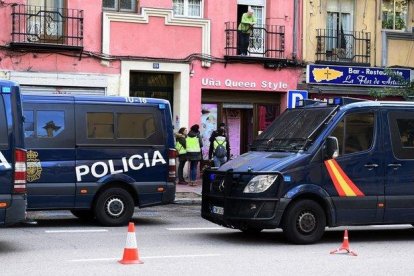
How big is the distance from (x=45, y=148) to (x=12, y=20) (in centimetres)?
816

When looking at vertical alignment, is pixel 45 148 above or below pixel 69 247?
above

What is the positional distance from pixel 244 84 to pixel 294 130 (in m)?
11.2

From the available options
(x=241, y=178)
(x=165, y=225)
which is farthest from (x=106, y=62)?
(x=241, y=178)

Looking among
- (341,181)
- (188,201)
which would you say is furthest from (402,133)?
Answer: (188,201)

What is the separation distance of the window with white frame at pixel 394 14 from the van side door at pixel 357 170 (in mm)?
14030

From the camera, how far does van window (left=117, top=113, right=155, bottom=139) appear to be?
13.9m

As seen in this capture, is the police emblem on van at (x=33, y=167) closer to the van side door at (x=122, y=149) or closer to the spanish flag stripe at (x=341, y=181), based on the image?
the van side door at (x=122, y=149)

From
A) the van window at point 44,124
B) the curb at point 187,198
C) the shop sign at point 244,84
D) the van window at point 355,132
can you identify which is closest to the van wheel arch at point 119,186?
the van window at point 44,124

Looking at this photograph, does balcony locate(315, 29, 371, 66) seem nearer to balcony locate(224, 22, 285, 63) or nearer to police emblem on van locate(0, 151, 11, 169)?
balcony locate(224, 22, 285, 63)

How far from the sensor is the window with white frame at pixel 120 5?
71.5 feet

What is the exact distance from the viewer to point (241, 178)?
11453 millimetres

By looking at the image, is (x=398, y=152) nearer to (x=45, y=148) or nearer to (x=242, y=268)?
(x=242, y=268)

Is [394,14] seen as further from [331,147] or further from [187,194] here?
[331,147]

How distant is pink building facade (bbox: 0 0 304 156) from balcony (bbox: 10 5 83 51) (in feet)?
0.09
